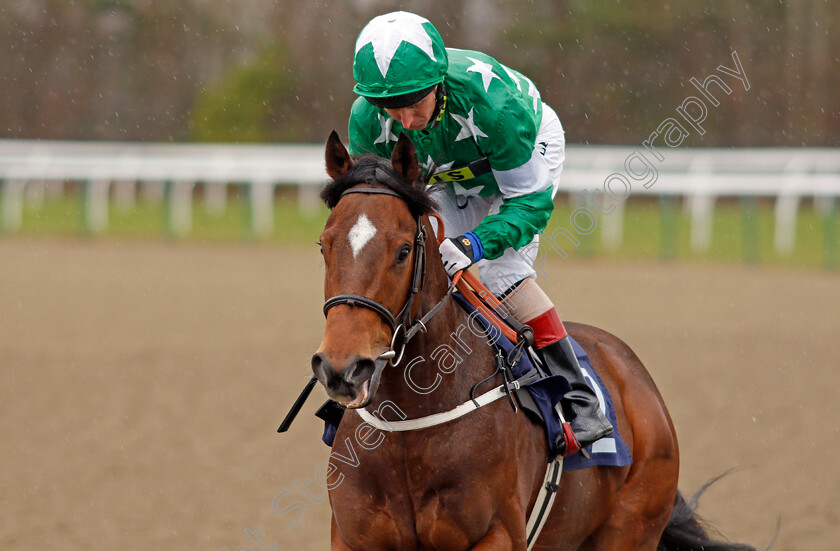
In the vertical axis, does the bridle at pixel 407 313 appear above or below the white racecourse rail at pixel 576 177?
above

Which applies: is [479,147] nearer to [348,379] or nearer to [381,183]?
[381,183]

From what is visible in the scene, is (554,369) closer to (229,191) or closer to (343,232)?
(343,232)

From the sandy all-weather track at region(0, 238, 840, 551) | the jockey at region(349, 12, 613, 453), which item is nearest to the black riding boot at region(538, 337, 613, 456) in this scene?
the jockey at region(349, 12, 613, 453)

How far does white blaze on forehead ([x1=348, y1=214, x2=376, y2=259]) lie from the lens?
2.72m

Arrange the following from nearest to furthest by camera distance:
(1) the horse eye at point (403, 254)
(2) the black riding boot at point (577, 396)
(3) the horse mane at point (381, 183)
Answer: (1) the horse eye at point (403, 254), (3) the horse mane at point (381, 183), (2) the black riding boot at point (577, 396)

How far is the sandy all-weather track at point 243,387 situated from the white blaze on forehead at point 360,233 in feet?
9.57

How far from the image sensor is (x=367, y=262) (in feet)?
8.87

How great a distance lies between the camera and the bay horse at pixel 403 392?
2680mm

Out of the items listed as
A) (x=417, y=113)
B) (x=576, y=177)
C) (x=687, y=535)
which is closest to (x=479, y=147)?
(x=417, y=113)

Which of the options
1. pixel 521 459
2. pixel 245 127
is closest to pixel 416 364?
pixel 521 459

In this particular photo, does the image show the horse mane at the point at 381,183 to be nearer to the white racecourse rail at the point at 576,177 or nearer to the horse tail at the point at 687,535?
the horse tail at the point at 687,535

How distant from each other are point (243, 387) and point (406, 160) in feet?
19.1

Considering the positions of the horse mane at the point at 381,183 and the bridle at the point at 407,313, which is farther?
the horse mane at the point at 381,183

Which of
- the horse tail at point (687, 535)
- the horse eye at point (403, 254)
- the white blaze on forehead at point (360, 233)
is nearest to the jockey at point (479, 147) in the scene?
the horse eye at point (403, 254)
